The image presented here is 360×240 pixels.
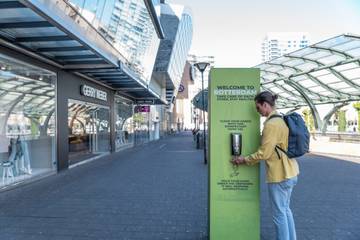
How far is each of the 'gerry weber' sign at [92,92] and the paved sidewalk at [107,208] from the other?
16.5ft

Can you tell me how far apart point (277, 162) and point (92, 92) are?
44.7 feet

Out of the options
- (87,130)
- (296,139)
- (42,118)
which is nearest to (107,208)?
(296,139)

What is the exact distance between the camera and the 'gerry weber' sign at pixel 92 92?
14.9 m

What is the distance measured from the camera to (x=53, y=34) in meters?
8.57

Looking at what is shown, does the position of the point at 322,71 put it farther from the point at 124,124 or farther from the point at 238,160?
the point at 238,160

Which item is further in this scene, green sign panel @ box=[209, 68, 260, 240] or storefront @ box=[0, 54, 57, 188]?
storefront @ box=[0, 54, 57, 188]

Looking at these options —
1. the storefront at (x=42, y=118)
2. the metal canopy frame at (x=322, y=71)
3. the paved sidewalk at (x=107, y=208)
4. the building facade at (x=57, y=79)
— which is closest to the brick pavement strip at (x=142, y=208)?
the paved sidewalk at (x=107, y=208)

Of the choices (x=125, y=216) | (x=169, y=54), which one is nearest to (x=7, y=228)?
(x=125, y=216)

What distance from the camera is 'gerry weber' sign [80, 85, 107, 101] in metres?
14.9

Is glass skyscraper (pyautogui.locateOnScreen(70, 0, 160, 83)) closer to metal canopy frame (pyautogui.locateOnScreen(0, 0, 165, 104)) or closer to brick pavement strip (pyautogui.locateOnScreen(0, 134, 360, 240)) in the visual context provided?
metal canopy frame (pyautogui.locateOnScreen(0, 0, 165, 104))

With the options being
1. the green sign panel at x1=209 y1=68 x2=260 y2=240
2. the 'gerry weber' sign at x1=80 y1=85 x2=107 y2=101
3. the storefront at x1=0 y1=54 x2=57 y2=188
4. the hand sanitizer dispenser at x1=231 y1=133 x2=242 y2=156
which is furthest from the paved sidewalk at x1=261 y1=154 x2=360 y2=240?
the 'gerry weber' sign at x1=80 y1=85 x2=107 y2=101

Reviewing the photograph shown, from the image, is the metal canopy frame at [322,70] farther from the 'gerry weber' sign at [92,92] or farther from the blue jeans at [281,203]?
the blue jeans at [281,203]

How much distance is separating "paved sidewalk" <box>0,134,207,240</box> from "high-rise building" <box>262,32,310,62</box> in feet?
199

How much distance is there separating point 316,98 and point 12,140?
29.7 meters
